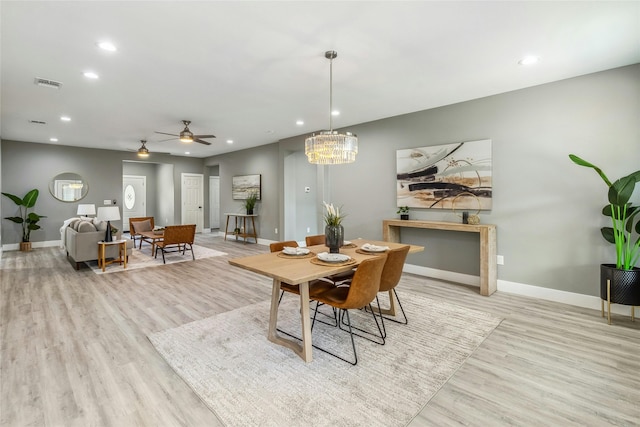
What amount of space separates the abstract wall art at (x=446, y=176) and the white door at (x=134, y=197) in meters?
9.61

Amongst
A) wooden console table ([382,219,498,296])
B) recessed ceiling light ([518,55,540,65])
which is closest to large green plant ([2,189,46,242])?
wooden console table ([382,219,498,296])

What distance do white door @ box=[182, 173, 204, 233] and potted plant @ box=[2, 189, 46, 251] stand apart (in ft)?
11.6

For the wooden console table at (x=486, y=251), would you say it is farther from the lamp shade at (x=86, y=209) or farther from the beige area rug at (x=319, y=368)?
the lamp shade at (x=86, y=209)

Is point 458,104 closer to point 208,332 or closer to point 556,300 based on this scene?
point 556,300

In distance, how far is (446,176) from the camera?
14.5ft

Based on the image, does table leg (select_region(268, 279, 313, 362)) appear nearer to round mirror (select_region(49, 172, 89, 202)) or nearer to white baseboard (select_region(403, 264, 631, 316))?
white baseboard (select_region(403, 264, 631, 316))

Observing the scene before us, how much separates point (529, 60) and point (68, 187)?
10.0 metres

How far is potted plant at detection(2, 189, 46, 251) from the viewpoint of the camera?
7059mm

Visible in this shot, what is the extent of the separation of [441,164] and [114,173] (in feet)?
28.3

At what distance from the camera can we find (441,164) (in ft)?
14.6

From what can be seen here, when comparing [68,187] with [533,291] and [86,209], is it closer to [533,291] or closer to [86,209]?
[86,209]

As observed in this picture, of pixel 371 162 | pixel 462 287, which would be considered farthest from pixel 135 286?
pixel 462 287

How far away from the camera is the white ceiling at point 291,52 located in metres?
2.17

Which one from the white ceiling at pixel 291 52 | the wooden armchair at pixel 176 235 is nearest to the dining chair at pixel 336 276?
the white ceiling at pixel 291 52
